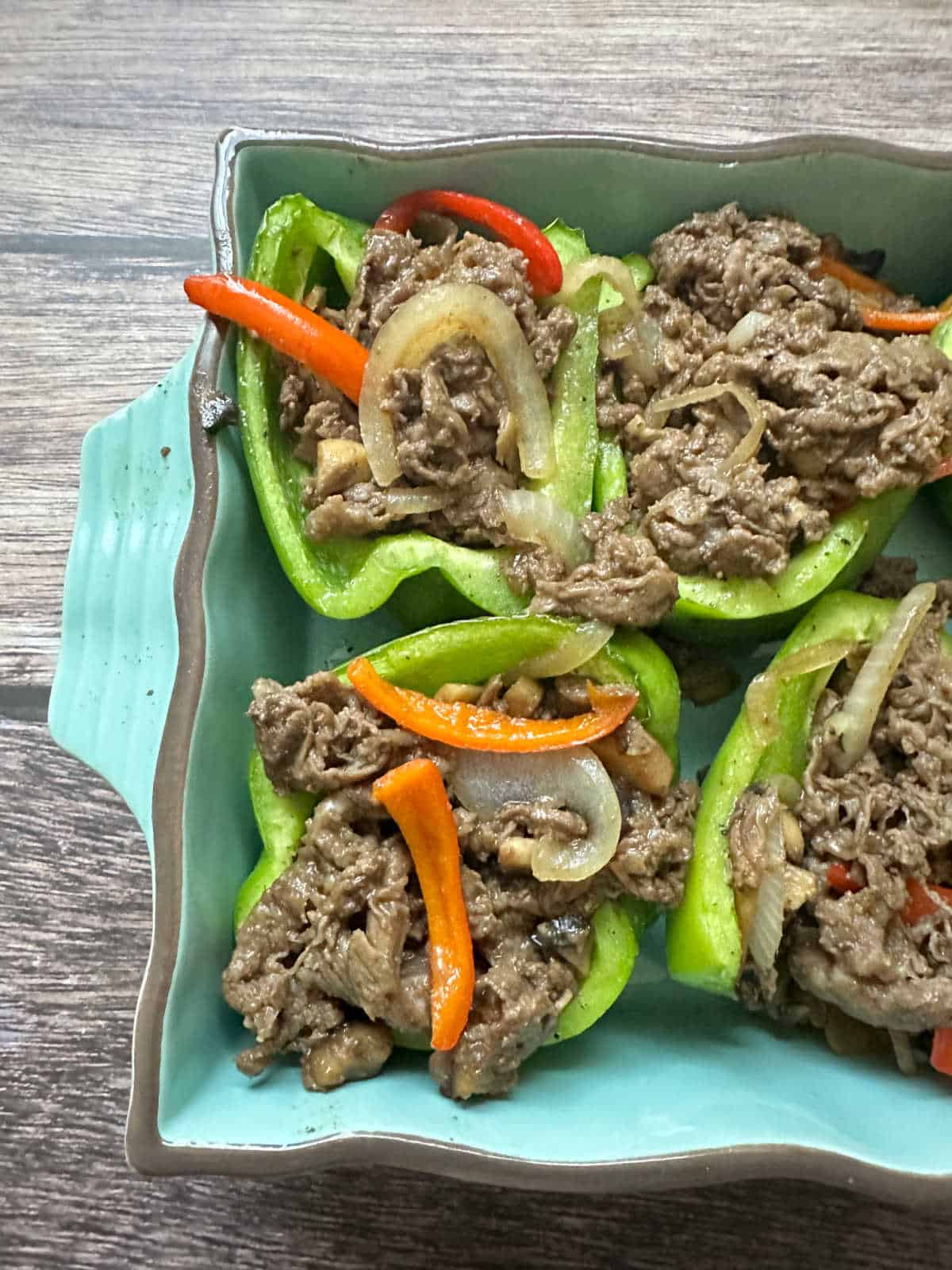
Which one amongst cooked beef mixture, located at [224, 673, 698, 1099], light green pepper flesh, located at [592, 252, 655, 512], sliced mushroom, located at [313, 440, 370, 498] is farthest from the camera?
light green pepper flesh, located at [592, 252, 655, 512]

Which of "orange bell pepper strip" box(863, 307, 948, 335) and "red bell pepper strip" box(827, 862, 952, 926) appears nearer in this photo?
"red bell pepper strip" box(827, 862, 952, 926)

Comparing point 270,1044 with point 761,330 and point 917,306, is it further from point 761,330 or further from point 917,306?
point 917,306

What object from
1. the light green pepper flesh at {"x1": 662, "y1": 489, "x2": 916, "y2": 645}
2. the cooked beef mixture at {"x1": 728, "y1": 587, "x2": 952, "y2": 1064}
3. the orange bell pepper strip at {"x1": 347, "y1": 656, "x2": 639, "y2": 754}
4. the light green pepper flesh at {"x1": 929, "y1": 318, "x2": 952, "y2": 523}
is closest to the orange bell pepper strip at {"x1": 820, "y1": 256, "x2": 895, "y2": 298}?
the light green pepper flesh at {"x1": 929, "y1": 318, "x2": 952, "y2": 523}

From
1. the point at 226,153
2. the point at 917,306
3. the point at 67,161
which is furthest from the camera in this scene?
the point at 67,161

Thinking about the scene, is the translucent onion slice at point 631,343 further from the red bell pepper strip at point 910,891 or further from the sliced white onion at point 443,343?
the red bell pepper strip at point 910,891

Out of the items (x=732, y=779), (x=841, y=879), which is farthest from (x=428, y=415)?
(x=841, y=879)

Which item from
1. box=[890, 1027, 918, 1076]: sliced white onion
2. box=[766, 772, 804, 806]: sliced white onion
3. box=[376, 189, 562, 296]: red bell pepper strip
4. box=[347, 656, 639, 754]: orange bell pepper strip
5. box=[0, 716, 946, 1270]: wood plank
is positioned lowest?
box=[0, 716, 946, 1270]: wood plank

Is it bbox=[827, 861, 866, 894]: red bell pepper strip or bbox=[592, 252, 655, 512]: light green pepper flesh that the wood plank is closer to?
bbox=[827, 861, 866, 894]: red bell pepper strip

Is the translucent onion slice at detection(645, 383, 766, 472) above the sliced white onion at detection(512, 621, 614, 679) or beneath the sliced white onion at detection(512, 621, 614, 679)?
above

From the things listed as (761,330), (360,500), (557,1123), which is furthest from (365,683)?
(761,330)
